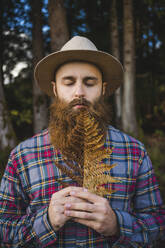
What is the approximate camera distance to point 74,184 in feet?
5.54

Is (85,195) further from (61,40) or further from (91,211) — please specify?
(61,40)

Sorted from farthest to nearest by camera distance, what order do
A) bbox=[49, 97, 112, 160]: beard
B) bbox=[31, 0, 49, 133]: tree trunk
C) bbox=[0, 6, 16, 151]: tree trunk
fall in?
bbox=[31, 0, 49, 133]: tree trunk
bbox=[0, 6, 16, 151]: tree trunk
bbox=[49, 97, 112, 160]: beard

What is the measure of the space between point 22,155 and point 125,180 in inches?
37.3

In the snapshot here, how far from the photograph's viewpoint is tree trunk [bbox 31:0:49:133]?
17.1ft

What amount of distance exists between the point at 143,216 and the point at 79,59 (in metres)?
1.51

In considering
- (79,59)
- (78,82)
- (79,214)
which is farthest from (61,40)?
(79,214)

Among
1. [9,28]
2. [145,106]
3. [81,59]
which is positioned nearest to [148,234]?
[81,59]

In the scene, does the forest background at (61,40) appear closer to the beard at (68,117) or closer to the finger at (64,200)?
the beard at (68,117)

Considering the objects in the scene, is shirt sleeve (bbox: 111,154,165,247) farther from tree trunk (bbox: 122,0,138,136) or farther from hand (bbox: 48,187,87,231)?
tree trunk (bbox: 122,0,138,136)

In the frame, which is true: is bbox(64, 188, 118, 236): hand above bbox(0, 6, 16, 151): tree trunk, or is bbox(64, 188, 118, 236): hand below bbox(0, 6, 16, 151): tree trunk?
below

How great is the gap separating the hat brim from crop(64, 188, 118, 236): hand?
1.22m

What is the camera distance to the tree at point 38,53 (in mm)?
5219

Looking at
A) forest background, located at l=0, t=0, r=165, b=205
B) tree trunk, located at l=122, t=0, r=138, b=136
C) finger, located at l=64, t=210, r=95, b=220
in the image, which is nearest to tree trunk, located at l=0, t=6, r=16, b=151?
forest background, located at l=0, t=0, r=165, b=205

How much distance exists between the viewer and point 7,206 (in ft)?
5.42
